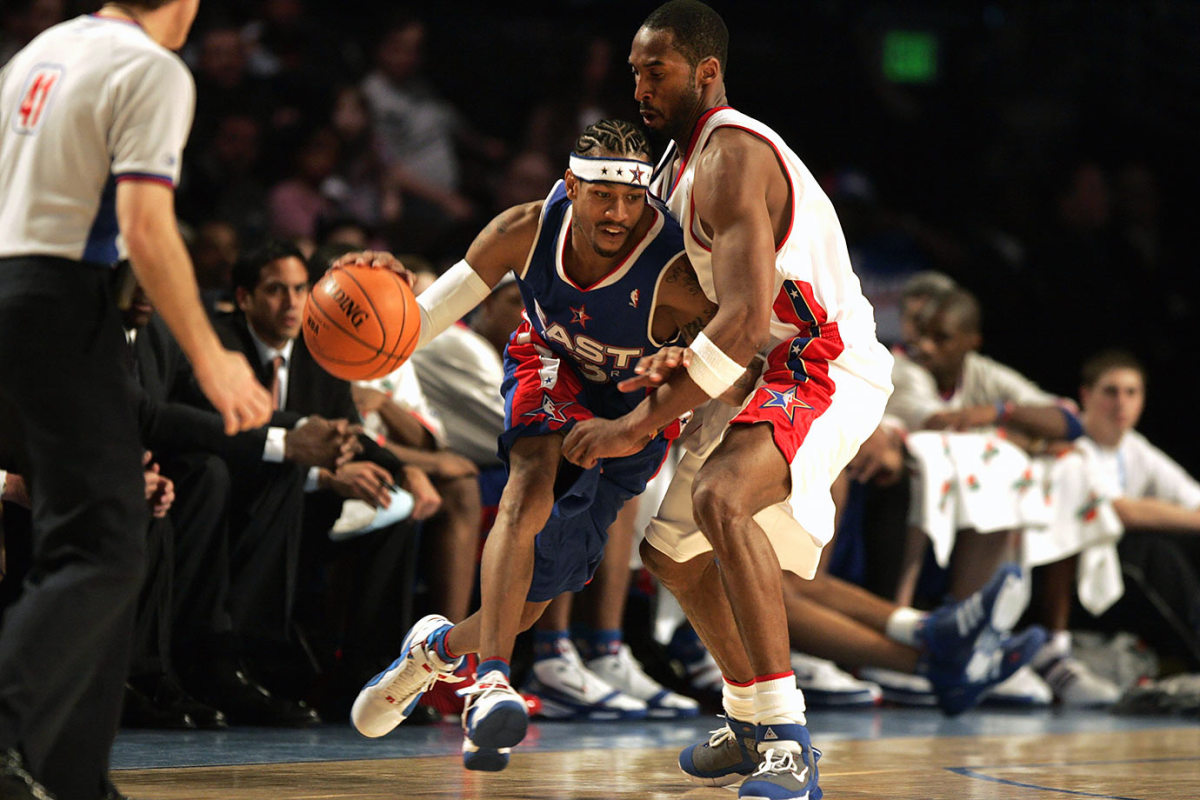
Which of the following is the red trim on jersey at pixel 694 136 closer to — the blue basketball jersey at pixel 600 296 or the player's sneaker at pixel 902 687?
the blue basketball jersey at pixel 600 296

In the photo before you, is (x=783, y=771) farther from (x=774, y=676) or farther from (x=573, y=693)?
(x=573, y=693)

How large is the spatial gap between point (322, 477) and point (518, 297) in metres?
1.14

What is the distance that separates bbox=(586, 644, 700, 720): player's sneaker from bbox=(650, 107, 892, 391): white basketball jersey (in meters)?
1.93

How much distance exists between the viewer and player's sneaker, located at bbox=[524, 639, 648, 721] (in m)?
Answer: 4.88

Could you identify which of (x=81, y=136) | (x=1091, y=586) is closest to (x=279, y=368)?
(x=81, y=136)

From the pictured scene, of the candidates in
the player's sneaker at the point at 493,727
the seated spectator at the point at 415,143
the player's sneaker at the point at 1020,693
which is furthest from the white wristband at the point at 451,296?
the seated spectator at the point at 415,143

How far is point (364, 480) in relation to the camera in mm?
4539

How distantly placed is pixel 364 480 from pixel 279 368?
0.54 m

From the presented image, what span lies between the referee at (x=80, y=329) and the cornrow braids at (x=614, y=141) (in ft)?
3.73

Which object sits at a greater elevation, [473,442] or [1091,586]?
[473,442]

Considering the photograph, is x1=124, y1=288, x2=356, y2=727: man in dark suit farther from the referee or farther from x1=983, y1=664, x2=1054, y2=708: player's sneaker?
x1=983, y1=664, x2=1054, y2=708: player's sneaker

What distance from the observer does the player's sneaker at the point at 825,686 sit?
5645mm

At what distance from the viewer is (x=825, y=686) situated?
222 inches

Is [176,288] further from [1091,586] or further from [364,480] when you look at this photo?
[1091,586]
